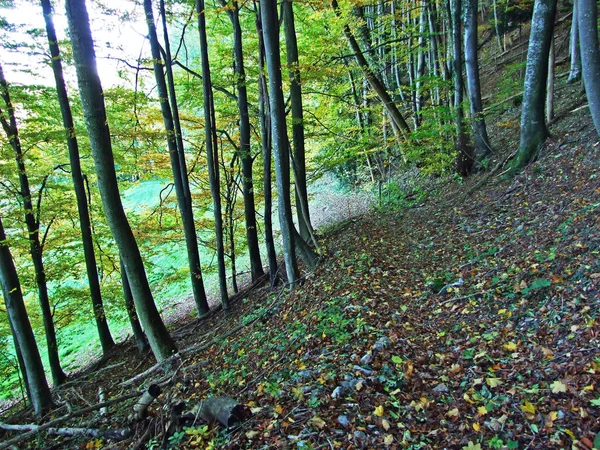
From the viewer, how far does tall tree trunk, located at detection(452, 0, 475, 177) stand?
933cm

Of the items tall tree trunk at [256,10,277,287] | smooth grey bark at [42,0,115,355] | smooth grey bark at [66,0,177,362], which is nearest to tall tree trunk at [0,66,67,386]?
smooth grey bark at [42,0,115,355]

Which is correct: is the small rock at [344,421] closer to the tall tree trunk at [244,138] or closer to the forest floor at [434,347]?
the forest floor at [434,347]

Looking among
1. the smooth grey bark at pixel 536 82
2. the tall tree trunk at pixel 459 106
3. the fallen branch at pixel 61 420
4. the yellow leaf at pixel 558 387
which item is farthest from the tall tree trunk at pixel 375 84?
the fallen branch at pixel 61 420

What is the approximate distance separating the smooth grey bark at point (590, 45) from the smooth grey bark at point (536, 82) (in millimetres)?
2564

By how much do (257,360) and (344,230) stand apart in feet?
18.8

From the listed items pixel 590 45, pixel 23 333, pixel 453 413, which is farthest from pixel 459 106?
pixel 23 333

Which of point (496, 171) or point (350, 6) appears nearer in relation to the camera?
point (496, 171)

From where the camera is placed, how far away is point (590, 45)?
5.03 meters

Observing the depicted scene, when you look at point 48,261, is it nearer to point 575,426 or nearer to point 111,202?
point 111,202

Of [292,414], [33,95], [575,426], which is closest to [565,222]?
[575,426]

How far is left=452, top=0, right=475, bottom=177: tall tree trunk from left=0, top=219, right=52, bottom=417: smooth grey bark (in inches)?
413

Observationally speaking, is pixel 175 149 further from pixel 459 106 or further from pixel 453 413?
pixel 453 413

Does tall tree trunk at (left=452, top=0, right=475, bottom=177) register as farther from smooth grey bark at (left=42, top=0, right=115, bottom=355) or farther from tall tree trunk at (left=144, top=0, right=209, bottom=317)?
smooth grey bark at (left=42, top=0, right=115, bottom=355)

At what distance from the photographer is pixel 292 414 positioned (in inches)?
130
